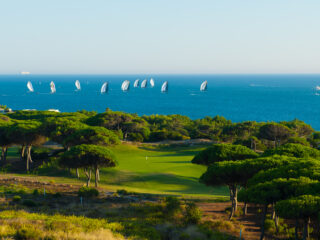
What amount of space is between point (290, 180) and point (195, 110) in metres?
141

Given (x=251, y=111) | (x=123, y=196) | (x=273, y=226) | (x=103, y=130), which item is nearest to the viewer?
(x=273, y=226)

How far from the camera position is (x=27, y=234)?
498 inches

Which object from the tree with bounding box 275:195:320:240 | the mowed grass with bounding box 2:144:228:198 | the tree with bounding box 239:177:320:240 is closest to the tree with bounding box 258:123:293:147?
the mowed grass with bounding box 2:144:228:198

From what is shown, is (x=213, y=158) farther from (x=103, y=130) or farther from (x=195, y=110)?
(x=195, y=110)

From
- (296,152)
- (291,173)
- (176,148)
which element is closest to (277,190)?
(291,173)

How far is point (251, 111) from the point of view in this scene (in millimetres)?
150750

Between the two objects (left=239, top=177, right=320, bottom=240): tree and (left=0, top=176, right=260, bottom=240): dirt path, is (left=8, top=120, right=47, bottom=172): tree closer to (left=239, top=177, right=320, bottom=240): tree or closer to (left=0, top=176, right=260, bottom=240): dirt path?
(left=0, top=176, right=260, bottom=240): dirt path

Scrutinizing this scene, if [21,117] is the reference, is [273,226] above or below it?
below

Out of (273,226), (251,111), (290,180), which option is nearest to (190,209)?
(273,226)

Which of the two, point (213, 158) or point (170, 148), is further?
point (170, 148)

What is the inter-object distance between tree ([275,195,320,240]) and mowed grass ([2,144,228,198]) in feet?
43.6

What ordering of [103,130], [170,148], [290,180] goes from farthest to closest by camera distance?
[170,148] → [103,130] → [290,180]

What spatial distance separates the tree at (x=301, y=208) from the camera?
1352 cm

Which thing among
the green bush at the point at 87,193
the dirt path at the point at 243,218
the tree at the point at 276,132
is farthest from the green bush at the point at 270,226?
the tree at the point at 276,132
